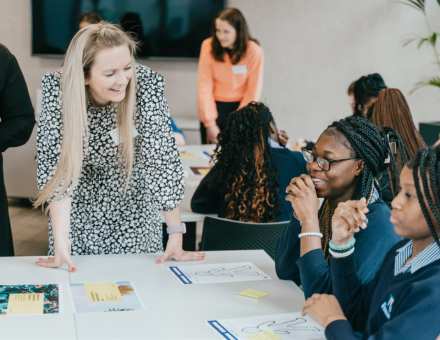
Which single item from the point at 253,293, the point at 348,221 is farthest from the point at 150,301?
the point at 348,221

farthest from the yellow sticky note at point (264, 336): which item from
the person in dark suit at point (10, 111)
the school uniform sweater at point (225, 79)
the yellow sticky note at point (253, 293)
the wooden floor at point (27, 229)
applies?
the school uniform sweater at point (225, 79)

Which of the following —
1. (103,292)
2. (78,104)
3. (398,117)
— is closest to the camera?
(103,292)

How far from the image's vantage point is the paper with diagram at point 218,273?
5.74ft

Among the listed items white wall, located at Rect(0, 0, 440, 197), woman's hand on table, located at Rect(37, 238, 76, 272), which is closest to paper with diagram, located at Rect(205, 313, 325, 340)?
woman's hand on table, located at Rect(37, 238, 76, 272)

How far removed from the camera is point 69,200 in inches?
72.2

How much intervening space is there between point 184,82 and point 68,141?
414 cm

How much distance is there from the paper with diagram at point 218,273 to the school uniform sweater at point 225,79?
306 cm

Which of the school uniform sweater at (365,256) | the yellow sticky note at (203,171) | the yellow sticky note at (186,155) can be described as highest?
the school uniform sweater at (365,256)

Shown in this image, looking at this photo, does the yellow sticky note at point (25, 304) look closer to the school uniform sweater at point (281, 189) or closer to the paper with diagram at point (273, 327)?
the paper with diagram at point (273, 327)

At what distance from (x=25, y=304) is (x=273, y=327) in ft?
2.19

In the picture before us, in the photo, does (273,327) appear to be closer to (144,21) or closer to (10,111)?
(10,111)

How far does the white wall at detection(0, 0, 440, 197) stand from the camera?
18.9ft

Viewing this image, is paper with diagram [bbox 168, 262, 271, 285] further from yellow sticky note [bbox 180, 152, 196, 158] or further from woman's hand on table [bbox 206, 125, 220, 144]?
woman's hand on table [bbox 206, 125, 220, 144]

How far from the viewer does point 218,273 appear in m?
1.81
